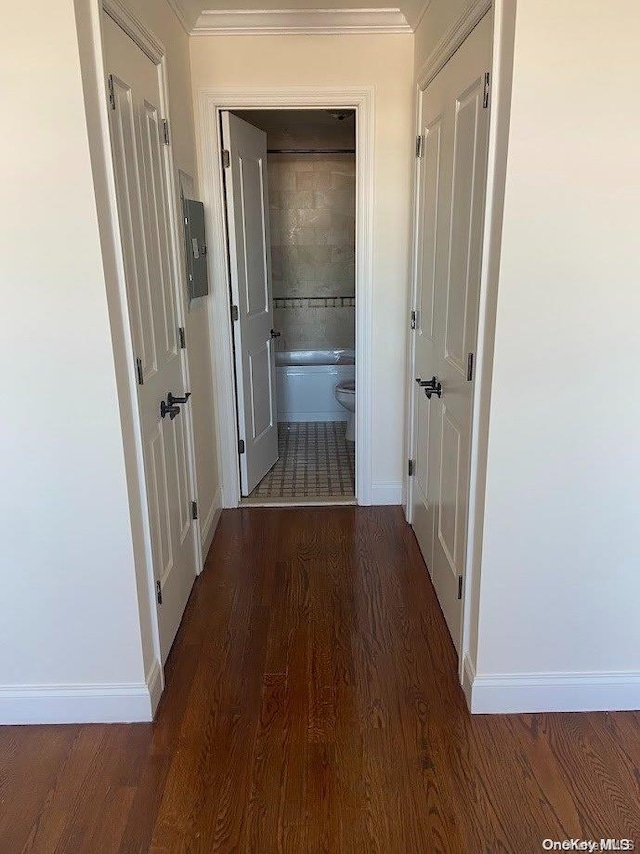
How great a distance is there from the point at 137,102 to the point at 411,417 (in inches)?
73.1

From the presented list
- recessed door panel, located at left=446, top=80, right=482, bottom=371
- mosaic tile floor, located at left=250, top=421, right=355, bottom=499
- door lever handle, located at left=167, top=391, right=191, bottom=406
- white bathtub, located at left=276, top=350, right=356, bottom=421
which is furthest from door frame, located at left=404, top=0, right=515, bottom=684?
white bathtub, located at left=276, top=350, right=356, bottom=421

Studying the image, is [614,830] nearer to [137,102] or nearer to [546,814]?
[546,814]

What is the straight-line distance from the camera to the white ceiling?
105 inches

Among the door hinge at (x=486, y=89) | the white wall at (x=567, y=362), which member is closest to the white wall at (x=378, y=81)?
the door hinge at (x=486, y=89)

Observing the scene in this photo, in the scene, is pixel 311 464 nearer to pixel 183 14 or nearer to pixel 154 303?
pixel 154 303

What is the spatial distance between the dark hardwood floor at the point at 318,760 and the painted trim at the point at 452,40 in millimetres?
2053

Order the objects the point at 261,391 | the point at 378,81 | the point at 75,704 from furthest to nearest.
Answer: the point at 261,391 < the point at 378,81 < the point at 75,704

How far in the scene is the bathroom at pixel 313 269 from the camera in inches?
199

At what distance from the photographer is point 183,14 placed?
269 cm

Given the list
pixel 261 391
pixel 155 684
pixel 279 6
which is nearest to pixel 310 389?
pixel 261 391

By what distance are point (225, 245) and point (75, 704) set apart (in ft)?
7.29

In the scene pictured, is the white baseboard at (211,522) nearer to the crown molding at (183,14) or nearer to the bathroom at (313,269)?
the bathroom at (313,269)

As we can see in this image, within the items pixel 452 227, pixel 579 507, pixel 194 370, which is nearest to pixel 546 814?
pixel 579 507

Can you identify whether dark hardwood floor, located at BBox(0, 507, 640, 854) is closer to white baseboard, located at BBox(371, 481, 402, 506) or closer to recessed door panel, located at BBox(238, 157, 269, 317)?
white baseboard, located at BBox(371, 481, 402, 506)
